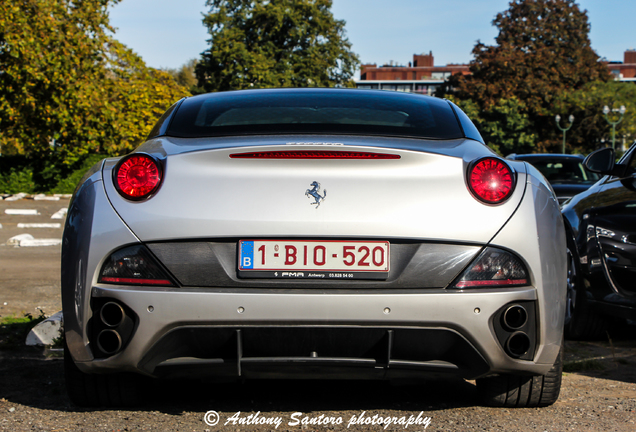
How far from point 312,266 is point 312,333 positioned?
25cm

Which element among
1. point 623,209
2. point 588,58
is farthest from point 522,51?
point 623,209

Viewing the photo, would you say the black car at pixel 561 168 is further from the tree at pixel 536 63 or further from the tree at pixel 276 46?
the tree at pixel 536 63

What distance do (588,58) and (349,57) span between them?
2216cm

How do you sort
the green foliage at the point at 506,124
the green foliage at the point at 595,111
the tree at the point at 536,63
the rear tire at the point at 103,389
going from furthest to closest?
1. the tree at the point at 536,63
2. the green foliage at the point at 506,124
3. the green foliage at the point at 595,111
4. the rear tire at the point at 103,389

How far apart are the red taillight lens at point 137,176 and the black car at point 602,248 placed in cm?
297

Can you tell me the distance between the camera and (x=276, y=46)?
5294 cm

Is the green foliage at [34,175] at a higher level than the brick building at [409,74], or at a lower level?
lower

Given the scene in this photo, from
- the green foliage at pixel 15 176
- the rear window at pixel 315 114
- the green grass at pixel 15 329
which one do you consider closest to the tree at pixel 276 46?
the green foliage at pixel 15 176

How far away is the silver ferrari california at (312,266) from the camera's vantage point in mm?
2812

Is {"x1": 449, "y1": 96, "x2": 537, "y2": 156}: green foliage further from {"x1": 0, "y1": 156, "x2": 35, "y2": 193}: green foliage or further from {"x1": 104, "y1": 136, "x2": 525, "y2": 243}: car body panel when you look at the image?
{"x1": 104, "y1": 136, "x2": 525, "y2": 243}: car body panel

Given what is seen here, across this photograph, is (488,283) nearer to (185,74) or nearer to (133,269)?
(133,269)

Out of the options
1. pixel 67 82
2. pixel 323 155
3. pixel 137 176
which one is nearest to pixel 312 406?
pixel 323 155

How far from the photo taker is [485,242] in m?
2.86

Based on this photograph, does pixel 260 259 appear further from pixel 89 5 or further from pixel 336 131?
pixel 89 5
